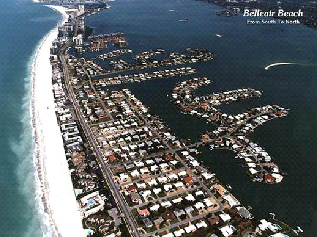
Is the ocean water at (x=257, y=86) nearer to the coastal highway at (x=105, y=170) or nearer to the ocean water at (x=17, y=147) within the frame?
the coastal highway at (x=105, y=170)

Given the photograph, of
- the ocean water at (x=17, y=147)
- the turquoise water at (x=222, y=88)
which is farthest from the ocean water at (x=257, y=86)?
the ocean water at (x=17, y=147)

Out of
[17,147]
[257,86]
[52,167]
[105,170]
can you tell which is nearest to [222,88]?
[257,86]

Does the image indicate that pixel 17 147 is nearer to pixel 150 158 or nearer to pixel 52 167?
pixel 52 167

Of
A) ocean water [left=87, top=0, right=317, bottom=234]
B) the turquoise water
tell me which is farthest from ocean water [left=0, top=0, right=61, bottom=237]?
ocean water [left=87, top=0, right=317, bottom=234]

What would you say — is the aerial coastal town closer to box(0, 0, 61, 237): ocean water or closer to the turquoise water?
the turquoise water

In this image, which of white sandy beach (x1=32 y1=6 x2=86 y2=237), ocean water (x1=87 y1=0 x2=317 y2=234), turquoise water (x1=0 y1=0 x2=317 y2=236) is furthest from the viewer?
ocean water (x1=87 y1=0 x2=317 y2=234)
